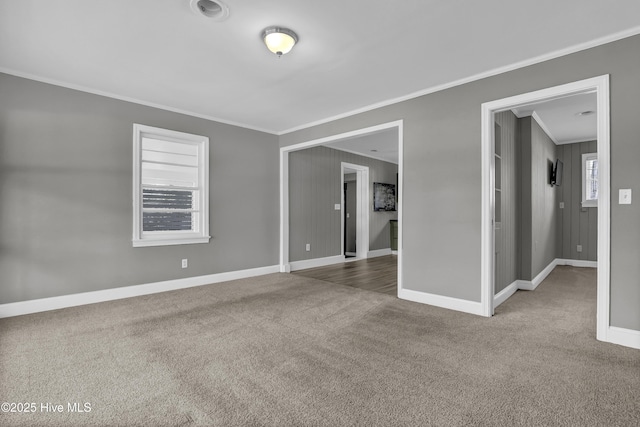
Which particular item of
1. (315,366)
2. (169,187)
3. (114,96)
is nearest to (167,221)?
(169,187)

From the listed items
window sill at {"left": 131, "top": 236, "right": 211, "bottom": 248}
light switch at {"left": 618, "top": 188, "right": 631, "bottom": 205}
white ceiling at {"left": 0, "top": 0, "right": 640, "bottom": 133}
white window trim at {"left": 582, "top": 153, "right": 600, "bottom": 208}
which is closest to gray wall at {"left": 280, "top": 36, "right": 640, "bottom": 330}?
light switch at {"left": 618, "top": 188, "right": 631, "bottom": 205}

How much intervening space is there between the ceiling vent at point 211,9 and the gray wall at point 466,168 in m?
2.44

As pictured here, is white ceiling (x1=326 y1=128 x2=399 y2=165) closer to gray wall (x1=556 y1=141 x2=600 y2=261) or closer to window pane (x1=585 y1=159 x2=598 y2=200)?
gray wall (x1=556 y1=141 x2=600 y2=261)

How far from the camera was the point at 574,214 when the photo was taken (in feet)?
21.3

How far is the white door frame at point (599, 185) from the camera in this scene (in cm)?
261

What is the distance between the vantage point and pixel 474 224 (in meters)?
3.37

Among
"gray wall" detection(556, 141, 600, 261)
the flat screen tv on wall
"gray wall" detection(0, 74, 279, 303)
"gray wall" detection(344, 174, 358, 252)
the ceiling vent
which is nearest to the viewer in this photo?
the ceiling vent

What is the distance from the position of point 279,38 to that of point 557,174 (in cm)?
605

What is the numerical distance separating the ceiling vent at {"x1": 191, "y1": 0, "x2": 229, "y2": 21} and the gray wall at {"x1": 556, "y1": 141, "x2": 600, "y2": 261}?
7.22m

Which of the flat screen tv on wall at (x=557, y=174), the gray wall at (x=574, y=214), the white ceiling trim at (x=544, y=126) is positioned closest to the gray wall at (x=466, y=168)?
the white ceiling trim at (x=544, y=126)

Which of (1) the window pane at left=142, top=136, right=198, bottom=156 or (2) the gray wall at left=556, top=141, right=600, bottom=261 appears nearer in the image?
(1) the window pane at left=142, top=136, right=198, bottom=156

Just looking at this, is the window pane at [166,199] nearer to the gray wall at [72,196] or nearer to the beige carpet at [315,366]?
the gray wall at [72,196]

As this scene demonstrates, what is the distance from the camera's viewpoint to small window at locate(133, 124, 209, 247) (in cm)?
411

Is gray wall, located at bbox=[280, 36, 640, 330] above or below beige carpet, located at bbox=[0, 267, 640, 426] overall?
above
